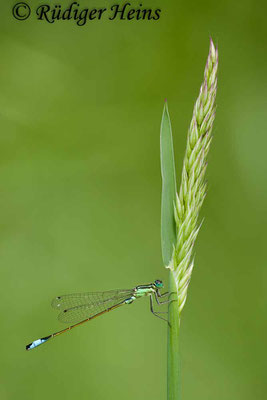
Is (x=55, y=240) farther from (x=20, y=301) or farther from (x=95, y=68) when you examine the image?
(x=95, y=68)

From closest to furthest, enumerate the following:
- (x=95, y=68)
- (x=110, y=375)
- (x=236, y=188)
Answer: (x=110, y=375), (x=236, y=188), (x=95, y=68)

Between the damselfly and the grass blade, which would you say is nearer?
the grass blade

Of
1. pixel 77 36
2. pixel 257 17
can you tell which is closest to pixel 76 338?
pixel 77 36

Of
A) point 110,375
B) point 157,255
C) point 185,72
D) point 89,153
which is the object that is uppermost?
point 185,72
